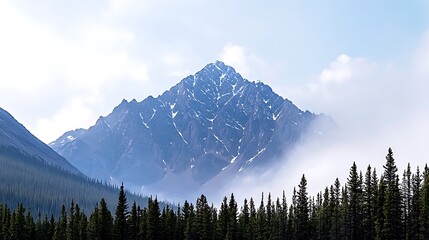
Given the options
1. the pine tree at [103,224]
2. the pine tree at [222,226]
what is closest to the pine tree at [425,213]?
the pine tree at [222,226]

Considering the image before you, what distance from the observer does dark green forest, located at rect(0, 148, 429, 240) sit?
94.1 m

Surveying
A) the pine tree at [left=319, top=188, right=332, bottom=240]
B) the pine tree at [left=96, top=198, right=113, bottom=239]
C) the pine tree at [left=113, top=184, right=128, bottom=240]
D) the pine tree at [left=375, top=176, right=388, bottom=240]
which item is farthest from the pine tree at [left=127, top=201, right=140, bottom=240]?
the pine tree at [left=375, top=176, right=388, bottom=240]

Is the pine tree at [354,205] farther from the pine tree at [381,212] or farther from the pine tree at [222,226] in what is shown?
the pine tree at [222,226]

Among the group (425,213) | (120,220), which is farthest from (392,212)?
(120,220)

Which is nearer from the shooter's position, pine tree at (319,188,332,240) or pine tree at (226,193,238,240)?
pine tree at (226,193,238,240)

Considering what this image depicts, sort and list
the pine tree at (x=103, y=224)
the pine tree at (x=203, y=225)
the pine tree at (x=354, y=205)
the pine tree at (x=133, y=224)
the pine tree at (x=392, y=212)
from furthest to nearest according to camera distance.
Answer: the pine tree at (x=203, y=225) → the pine tree at (x=133, y=224) → the pine tree at (x=103, y=224) → the pine tree at (x=354, y=205) → the pine tree at (x=392, y=212)

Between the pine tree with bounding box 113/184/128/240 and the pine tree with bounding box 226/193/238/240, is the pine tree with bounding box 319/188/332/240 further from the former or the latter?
the pine tree with bounding box 113/184/128/240

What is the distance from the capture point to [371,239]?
104 m

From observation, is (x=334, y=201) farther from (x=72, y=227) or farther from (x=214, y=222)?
(x=72, y=227)

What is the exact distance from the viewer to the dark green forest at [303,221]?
94.1 m

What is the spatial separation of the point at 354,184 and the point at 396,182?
832 centimetres

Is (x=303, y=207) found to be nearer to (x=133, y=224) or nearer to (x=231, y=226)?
(x=231, y=226)

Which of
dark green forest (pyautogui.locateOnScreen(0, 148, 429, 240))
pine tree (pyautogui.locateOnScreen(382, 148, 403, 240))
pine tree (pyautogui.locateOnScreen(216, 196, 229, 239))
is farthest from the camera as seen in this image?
pine tree (pyautogui.locateOnScreen(216, 196, 229, 239))

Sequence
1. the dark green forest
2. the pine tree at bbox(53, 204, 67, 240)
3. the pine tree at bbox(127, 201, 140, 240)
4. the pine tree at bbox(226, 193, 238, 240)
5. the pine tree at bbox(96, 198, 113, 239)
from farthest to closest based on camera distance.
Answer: the pine tree at bbox(53, 204, 67, 240) → the pine tree at bbox(127, 201, 140, 240) → the pine tree at bbox(226, 193, 238, 240) → the pine tree at bbox(96, 198, 113, 239) → the dark green forest
